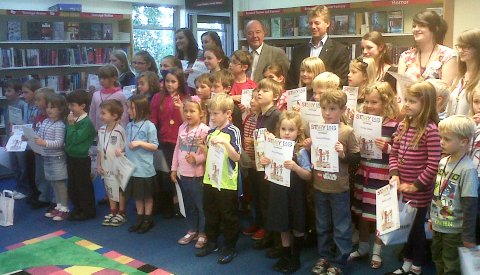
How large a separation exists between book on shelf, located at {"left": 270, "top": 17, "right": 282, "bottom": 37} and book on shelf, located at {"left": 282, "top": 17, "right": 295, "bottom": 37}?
7 cm

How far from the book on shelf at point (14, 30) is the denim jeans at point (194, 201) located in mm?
4587

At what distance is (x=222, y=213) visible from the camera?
366 centimetres

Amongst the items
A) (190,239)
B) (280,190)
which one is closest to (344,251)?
(280,190)

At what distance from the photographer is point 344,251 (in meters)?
3.28

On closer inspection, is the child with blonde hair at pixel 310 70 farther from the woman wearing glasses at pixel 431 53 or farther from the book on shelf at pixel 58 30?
the book on shelf at pixel 58 30

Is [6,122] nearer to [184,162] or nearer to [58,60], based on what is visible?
[58,60]

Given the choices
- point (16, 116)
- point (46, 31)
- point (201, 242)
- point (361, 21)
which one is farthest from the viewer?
point (46, 31)

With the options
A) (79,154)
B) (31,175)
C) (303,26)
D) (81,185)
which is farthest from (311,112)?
(303,26)

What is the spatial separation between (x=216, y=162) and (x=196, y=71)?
163cm

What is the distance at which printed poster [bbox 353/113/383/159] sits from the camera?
3158mm

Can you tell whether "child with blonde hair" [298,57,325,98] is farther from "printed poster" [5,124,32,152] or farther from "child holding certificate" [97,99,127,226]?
"printed poster" [5,124,32,152]

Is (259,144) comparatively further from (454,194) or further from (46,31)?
→ (46,31)

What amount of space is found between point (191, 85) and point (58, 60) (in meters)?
3.68

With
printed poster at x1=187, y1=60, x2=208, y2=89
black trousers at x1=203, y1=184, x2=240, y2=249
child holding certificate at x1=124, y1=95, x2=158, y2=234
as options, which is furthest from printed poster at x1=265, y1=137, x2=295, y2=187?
printed poster at x1=187, y1=60, x2=208, y2=89
